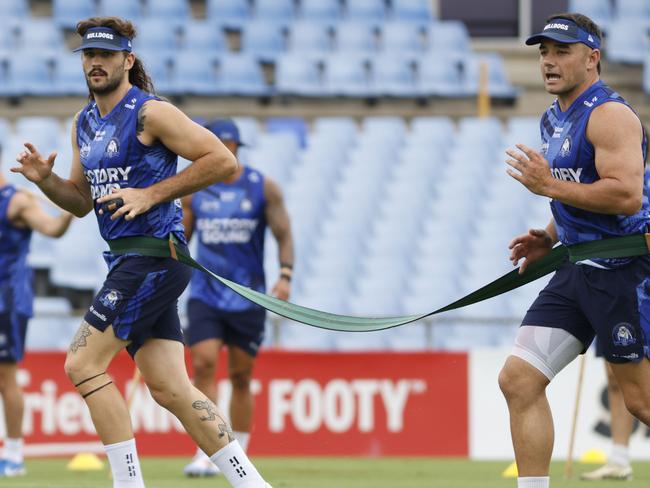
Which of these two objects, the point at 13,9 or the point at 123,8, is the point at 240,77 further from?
the point at 13,9

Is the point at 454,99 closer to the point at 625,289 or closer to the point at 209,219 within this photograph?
the point at 209,219

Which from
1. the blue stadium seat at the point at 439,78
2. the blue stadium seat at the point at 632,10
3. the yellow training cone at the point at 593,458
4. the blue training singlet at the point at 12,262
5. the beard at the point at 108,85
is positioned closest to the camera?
the beard at the point at 108,85

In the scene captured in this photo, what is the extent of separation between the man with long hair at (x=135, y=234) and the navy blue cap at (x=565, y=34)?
159 centimetres

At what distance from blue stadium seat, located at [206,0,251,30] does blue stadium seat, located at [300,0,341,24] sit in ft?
3.04

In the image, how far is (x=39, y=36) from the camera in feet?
67.9

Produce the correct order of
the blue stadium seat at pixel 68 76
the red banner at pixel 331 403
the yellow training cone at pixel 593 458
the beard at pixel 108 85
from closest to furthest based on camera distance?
the beard at pixel 108 85
the yellow training cone at pixel 593 458
the red banner at pixel 331 403
the blue stadium seat at pixel 68 76

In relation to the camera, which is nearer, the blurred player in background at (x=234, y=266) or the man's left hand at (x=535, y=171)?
the man's left hand at (x=535, y=171)

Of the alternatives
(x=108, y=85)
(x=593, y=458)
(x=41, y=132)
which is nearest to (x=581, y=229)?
(x=108, y=85)

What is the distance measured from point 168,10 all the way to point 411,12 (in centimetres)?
378

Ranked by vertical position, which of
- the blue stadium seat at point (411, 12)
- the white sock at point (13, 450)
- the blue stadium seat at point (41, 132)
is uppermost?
the blue stadium seat at point (411, 12)

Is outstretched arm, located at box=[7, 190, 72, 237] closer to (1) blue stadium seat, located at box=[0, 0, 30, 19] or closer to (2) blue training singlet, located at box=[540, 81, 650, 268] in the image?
(2) blue training singlet, located at box=[540, 81, 650, 268]

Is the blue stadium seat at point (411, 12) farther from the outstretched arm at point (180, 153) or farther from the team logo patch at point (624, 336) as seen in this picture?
the team logo patch at point (624, 336)

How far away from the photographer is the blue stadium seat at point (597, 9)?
846 inches

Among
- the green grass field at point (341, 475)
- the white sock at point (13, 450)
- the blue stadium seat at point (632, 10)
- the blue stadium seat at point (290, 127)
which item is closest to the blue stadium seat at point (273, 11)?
the blue stadium seat at point (290, 127)
